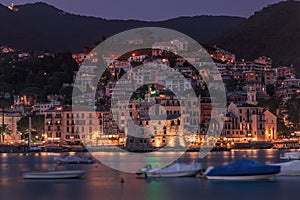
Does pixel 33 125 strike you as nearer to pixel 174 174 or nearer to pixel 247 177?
pixel 174 174

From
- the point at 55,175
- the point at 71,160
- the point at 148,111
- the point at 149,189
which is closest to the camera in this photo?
the point at 149,189

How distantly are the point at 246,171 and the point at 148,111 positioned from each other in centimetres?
6144

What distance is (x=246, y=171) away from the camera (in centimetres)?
3353

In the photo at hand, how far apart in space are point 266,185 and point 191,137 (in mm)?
59633

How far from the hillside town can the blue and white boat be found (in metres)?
56.8

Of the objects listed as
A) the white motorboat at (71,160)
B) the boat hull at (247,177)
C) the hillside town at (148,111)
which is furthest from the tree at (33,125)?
the boat hull at (247,177)

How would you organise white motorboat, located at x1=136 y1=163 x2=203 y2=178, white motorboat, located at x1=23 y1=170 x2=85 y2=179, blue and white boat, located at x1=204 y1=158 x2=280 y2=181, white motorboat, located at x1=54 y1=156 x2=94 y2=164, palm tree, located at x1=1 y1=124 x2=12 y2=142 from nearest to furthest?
blue and white boat, located at x1=204 y1=158 x2=280 y2=181, white motorboat, located at x1=136 y1=163 x2=203 y2=178, white motorboat, located at x1=23 y1=170 x2=85 y2=179, white motorboat, located at x1=54 y1=156 x2=94 y2=164, palm tree, located at x1=1 y1=124 x2=12 y2=142

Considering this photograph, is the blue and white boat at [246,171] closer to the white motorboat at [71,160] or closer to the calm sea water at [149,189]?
the calm sea water at [149,189]

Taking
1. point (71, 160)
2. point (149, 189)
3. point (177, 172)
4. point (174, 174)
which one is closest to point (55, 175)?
point (174, 174)

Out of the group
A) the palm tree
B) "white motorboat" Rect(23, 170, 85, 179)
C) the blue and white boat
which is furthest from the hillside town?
the blue and white boat

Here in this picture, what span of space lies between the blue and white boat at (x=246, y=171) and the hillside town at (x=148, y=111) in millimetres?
56818

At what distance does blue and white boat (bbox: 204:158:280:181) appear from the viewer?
3359cm

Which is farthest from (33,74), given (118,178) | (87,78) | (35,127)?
(118,178)

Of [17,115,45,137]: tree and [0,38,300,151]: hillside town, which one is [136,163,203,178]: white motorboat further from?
[17,115,45,137]: tree
